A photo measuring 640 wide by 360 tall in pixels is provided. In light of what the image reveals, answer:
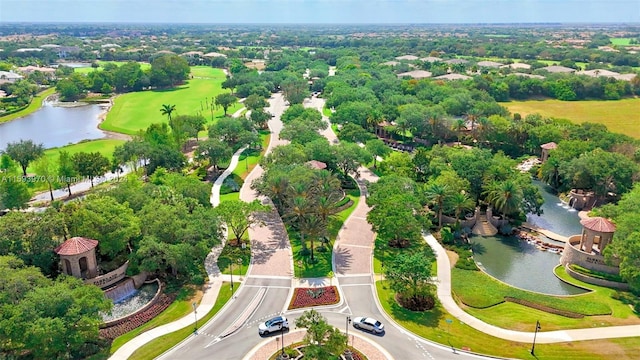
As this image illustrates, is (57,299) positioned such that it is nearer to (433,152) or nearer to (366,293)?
(366,293)

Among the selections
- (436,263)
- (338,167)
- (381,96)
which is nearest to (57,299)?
(436,263)

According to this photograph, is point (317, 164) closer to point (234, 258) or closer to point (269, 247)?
point (269, 247)

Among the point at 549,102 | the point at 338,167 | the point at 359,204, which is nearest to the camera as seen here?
the point at 359,204

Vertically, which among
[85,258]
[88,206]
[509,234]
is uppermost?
[88,206]

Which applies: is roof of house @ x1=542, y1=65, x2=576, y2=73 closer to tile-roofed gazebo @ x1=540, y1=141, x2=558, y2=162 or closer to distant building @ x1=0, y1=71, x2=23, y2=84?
tile-roofed gazebo @ x1=540, y1=141, x2=558, y2=162

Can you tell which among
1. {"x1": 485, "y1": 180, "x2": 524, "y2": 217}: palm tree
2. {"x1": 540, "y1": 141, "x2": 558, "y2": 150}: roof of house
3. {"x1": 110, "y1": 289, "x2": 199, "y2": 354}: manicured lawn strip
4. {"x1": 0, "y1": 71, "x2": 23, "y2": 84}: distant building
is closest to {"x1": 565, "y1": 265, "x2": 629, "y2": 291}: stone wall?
{"x1": 485, "y1": 180, "x2": 524, "y2": 217}: palm tree
